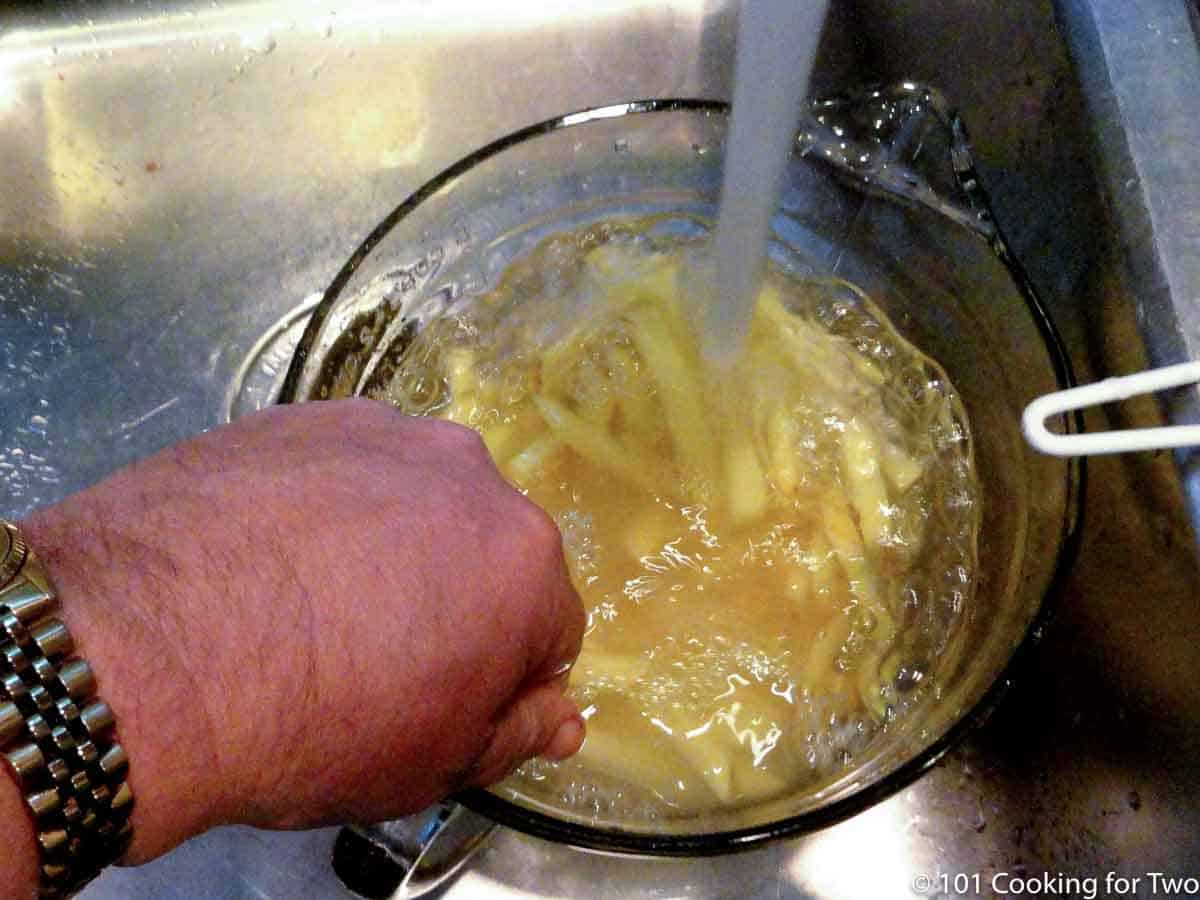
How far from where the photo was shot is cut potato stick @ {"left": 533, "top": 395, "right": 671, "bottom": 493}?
69 centimetres

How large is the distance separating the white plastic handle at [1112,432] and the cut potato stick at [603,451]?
0.83 feet

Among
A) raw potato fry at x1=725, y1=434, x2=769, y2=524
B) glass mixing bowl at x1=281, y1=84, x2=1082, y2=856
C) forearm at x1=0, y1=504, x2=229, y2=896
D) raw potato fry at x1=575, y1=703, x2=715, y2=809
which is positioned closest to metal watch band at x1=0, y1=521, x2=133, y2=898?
forearm at x1=0, y1=504, x2=229, y2=896

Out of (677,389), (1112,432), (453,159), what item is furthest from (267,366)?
(1112,432)

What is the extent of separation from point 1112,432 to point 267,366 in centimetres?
63

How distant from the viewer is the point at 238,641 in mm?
421

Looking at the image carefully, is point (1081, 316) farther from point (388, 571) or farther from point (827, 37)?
point (388, 571)

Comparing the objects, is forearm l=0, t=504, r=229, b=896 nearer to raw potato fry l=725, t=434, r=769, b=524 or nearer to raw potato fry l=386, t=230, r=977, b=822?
raw potato fry l=386, t=230, r=977, b=822

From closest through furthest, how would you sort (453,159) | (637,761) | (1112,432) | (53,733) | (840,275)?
(53,733)
(1112,432)
(637,761)
(840,275)
(453,159)

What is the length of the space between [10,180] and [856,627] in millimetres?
800

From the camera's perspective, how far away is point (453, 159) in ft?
2.95

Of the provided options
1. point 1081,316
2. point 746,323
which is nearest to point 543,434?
point 746,323

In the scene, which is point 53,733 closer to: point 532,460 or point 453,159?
point 532,460

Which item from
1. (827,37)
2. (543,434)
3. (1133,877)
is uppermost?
(827,37)

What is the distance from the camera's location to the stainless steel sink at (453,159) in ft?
2.18
